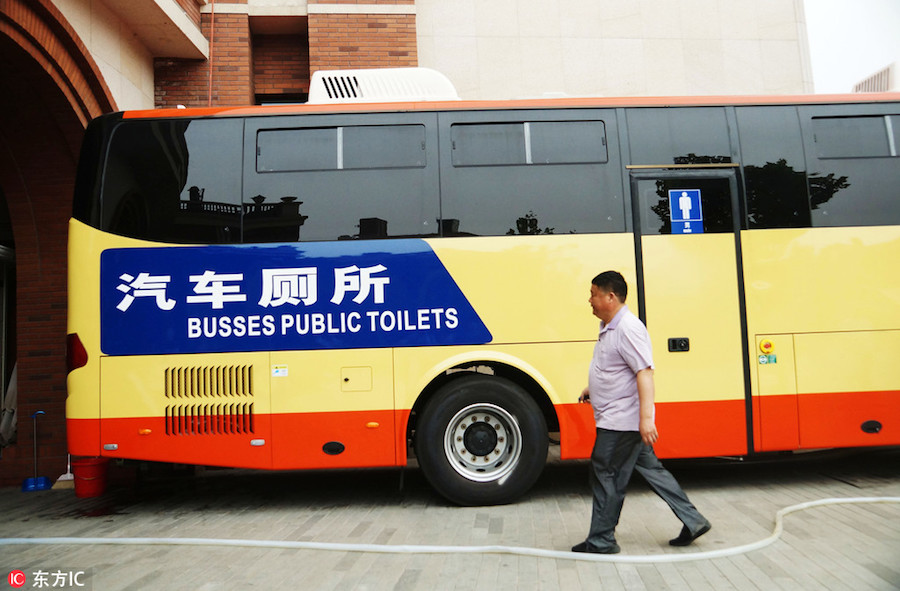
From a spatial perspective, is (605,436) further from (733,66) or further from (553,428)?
(733,66)

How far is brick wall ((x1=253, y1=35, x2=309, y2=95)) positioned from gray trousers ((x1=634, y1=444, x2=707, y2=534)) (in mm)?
8750

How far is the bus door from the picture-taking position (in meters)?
5.76

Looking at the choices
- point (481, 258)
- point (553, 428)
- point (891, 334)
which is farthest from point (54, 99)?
point (891, 334)

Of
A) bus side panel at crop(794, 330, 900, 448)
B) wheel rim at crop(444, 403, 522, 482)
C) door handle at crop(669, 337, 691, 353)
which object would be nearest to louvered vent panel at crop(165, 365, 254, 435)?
wheel rim at crop(444, 403, 522, 482)

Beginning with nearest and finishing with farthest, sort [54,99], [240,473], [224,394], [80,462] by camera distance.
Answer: [224,394] < [80,462] < [54,99] < [240,473]

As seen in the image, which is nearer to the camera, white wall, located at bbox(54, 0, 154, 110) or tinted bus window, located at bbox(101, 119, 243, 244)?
tinted bus window, located at bbox(101, 119, 243, 244)

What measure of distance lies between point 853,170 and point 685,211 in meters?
1.72

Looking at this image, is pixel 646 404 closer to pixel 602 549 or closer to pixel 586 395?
pixel 586 395

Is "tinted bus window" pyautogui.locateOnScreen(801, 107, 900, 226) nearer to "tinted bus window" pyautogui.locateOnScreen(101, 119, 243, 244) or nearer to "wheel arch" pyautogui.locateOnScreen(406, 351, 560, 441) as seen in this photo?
"wheel arch" pyautogui.locateOnScreen(406, 351, 560, 441)

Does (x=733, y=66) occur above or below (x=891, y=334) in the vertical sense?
above

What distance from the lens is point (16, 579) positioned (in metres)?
4.10

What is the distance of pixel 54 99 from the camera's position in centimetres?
734

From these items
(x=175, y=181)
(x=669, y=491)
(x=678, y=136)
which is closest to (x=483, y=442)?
(x=669, y=491)

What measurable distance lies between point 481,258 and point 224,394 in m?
2.62
